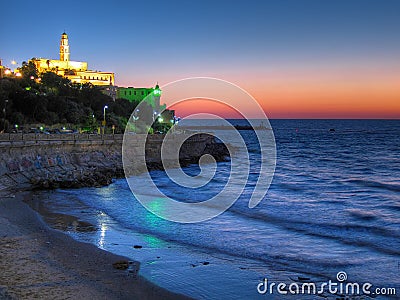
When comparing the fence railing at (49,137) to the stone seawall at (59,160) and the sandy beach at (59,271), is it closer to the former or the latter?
the stone seawall at (59,160)

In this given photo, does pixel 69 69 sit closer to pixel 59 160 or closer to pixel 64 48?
pixel 64 48

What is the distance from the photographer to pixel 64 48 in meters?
145

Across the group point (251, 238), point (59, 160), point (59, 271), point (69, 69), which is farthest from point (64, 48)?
point (59, 271)

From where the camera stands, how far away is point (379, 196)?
1308 inches

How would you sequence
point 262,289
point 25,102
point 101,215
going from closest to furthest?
point 262,289 → point 101,215 → point 25,102

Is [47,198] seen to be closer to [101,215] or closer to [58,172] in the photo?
[101,215]

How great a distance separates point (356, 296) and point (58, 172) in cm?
2812

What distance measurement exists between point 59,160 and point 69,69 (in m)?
110

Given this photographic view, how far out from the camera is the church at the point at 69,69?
13638cm

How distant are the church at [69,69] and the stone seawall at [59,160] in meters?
92.5

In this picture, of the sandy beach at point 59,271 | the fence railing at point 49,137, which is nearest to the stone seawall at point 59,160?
the fence railing at point 49,137

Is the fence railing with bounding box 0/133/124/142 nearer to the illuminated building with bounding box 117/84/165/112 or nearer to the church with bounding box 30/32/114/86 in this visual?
the illuminated building with bounding box 117/84/165/112

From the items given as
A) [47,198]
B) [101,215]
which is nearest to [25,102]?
[47,198]

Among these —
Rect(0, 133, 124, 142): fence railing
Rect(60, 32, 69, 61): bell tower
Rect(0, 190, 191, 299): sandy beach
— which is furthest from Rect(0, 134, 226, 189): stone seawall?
Rect(60, 32, 69, 61): bell tower
